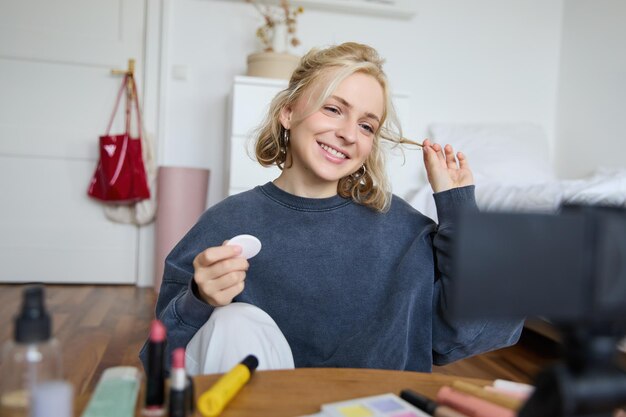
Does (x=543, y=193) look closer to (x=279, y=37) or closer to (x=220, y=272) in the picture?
(x=279, y=37)

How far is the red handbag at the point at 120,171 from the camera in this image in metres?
2.82

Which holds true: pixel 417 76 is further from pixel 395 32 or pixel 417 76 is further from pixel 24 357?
pixel 24 357

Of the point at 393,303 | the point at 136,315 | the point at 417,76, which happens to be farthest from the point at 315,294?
the point at 417,76

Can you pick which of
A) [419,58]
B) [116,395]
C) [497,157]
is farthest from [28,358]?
[419,58]

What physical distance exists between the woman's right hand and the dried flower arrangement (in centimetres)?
220

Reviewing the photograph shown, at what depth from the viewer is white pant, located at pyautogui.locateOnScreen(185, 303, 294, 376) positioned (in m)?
0.78

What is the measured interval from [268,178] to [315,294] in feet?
5.24

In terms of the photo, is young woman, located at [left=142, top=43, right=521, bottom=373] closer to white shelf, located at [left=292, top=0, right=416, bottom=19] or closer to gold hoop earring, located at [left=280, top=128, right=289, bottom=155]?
gold hoop earring, located at [left=280, top=128, right=289, bottom=155]

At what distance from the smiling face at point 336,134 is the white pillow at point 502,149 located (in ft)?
5.85

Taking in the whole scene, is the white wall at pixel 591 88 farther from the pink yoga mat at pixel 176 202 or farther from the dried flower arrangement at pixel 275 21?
the pink yoga mat at pixel 176 202

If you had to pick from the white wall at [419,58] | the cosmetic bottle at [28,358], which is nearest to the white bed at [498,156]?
→ the white wall at [419,58]

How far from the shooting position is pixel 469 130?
313 cm

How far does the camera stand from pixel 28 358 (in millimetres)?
464

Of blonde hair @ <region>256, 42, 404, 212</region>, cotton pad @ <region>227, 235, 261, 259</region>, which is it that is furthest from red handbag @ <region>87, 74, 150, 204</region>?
cotton pad @ <region>227, 235, 261, 259</region>
